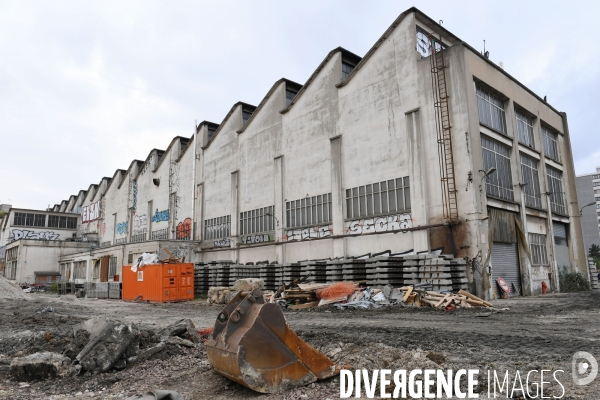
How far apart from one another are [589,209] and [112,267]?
238 ft

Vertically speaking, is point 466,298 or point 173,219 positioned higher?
point 173,219

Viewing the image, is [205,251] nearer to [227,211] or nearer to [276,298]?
[227,211]

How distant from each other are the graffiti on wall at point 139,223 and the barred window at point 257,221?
16.9 m

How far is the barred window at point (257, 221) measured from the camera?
2706cm

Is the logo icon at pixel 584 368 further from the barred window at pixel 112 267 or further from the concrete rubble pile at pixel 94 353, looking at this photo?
the barred window at pixel 112 267

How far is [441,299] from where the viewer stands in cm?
1438

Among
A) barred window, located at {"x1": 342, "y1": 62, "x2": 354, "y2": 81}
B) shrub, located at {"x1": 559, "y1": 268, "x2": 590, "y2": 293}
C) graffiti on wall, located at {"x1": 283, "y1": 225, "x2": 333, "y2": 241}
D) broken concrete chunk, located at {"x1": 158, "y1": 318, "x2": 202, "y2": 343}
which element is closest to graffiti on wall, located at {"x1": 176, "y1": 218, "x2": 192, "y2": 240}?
graffiti on wall, located at {"x1": 283, "y1": 225, "x2": 333, "y2": 241}

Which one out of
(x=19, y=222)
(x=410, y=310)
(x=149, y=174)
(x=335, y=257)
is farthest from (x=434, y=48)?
(x=19, y=222)

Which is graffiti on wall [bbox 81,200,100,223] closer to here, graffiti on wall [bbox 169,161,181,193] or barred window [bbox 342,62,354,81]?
graffiti on wall [bbox 169,161,181,193]

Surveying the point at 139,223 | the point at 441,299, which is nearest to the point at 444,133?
the point at 441,299

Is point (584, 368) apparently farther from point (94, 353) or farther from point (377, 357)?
point (94, 353)

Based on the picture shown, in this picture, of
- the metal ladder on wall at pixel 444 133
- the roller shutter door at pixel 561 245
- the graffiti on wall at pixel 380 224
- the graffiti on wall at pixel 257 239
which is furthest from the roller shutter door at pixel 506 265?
the graffiti on wall at pixel 257 239

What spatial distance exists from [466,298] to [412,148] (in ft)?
25.3

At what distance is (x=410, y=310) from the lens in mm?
13539
